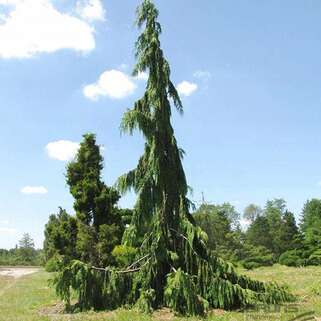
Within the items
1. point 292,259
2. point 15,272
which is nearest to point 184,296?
point 292,259

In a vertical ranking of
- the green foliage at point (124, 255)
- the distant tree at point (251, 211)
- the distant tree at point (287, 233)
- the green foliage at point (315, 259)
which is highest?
the distant tree at point (251, 211)

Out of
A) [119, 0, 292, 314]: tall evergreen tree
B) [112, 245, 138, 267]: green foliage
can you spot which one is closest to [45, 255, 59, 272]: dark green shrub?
[112, 245, 138, 267]: green foliage

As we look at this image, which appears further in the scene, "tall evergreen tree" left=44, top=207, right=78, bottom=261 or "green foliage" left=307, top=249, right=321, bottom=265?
"green foliage" left=307, top=249, right=321, bottom=265

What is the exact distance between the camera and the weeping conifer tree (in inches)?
636

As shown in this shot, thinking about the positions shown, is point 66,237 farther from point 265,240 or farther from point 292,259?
point 265,240

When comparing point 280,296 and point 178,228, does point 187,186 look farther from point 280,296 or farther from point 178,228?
point 280,296

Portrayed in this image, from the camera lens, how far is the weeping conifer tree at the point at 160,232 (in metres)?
16.2

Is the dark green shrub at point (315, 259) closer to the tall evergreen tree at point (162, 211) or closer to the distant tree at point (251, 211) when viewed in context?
the tall evergreen tree at point (162, 211)

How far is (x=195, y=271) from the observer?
1694 centimetres

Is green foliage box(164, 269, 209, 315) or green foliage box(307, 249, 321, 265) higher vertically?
green foliage box(307, 249, 321, 265)

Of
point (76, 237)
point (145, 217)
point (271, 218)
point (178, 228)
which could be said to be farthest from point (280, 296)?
point (271, 218)

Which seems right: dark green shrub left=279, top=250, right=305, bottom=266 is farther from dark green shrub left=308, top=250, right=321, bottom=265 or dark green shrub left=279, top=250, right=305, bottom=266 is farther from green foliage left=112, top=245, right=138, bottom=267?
green foliage left=112, top=245, right=138, bottom=267

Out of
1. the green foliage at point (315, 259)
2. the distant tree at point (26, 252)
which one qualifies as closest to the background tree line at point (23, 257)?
the distant tree at point (26, 252)

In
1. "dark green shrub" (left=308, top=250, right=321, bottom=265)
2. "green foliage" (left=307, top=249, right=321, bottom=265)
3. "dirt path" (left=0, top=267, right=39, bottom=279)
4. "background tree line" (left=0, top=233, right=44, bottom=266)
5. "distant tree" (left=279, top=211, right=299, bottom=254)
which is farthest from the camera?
"background tree line" (left=0, top=233, right=44, bottom=266)
